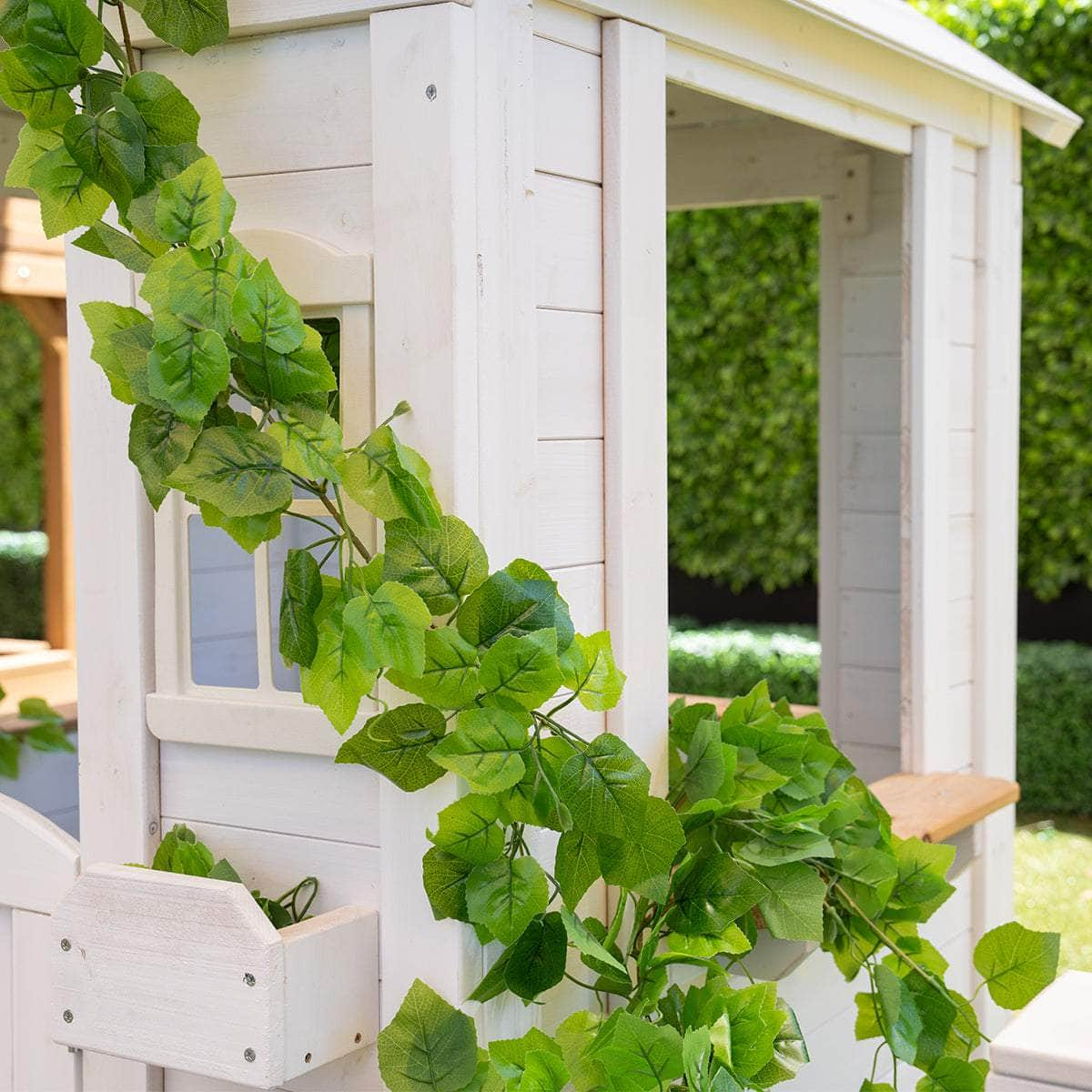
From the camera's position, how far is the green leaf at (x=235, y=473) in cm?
147

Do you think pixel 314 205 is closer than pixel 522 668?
No

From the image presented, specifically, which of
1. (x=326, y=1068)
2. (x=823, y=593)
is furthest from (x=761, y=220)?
(x=326, y=1068)

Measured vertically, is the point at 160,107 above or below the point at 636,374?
above

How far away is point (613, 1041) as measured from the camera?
61.8 inches

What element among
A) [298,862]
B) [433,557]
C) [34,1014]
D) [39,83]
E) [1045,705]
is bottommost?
[1045,705]

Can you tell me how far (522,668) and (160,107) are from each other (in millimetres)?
642

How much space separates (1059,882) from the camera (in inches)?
207

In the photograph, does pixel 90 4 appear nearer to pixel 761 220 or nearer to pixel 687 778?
pixel 687 778

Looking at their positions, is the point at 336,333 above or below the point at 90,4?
below

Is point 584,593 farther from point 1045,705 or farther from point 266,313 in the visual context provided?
point 1045,705

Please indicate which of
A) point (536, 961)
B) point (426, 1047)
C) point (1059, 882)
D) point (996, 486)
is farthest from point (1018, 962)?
point (1059, 882)

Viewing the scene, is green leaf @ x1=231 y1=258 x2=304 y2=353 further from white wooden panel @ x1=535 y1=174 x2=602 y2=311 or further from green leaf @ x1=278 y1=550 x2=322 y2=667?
white wooden panel @ x1=535 y1=174 x2=602 y2=311

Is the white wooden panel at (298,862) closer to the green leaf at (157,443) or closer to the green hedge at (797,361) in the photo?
the green leaf at (157,443)

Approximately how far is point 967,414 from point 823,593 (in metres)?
0.85
